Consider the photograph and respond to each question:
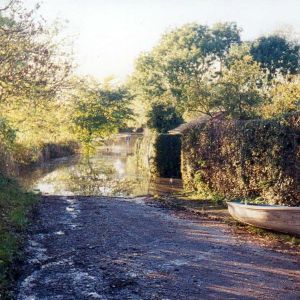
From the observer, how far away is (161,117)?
39.2m

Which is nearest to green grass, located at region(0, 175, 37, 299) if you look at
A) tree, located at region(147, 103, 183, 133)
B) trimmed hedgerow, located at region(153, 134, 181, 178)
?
trimmed hedgerow, located at region(153, 134, 181, 178)

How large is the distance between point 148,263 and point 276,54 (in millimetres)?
57275

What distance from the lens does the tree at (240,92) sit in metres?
24.9

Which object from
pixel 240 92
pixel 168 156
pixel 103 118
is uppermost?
pixel 240 92

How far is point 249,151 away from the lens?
16219mm

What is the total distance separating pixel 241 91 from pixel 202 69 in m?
34.9

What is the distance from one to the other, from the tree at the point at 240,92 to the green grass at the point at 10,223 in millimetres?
13330

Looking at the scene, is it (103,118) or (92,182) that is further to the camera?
(103,118)

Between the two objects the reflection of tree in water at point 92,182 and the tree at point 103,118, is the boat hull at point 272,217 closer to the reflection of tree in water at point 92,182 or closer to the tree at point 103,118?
the reflection of tree in water at point 92,182

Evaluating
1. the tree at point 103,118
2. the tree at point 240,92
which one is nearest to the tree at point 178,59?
the tree at point 103,118

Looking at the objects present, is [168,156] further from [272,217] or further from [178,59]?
[178,59]

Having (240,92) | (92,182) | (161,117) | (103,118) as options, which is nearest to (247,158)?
(240,92)

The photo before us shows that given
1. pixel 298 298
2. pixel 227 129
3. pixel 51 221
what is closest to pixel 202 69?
pixel 227 129

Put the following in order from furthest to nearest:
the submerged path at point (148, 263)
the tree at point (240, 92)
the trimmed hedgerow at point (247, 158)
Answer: the tree at point (240, 92) → the trimmed hedgerow at point (247, 158) → the submerged path at point (148, 263)
